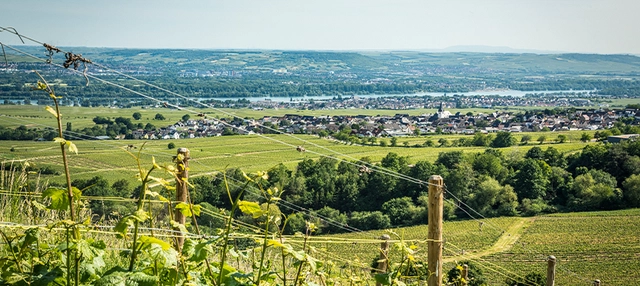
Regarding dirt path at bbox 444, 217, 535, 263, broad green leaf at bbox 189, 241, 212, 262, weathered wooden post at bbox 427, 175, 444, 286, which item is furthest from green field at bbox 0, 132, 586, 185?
broad green leaf at bbox 189, 241, 212, 262

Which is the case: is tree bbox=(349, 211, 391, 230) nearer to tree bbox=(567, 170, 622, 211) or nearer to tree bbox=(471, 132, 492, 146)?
tree bbox=(567, 170, 622, 211)

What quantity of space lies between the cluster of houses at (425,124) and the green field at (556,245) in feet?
105

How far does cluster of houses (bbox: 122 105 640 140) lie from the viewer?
208ft

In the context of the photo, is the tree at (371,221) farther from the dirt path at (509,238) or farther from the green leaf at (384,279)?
the green leaf at (384,279)

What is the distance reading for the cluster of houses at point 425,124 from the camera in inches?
2493

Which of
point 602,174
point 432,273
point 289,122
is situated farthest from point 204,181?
point 289,122

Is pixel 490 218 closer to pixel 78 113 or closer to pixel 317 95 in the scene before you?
pixel 78 113

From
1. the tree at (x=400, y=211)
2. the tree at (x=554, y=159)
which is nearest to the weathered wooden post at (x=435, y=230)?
the tree at (x=400, y=211)

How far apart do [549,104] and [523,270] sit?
95108 millimetres

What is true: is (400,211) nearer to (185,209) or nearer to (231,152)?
(231,152)

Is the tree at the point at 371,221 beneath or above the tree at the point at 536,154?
beneath

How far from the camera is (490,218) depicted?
35625mm

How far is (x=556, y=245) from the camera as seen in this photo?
28.8 meters

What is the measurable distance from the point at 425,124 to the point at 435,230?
77.1 metres
